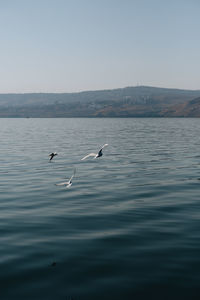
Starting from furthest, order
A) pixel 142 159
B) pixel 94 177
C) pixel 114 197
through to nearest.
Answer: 1. pixel 142 159
2. pixel 94 177
3. pixel 114 197

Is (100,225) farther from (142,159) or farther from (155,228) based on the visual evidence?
(142,159)

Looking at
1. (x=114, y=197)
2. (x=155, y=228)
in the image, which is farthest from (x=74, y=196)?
(x=155, y=228)

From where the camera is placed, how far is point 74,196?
19203 mm

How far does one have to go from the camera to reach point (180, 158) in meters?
36.0

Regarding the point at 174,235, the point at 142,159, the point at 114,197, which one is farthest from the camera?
the point at 142,159

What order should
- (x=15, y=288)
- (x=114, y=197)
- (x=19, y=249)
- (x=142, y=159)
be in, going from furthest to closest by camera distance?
1. (x=142, y=159)
2. (x=114, y=197)
3. (x=19, y=249)
4. (x=15, y=288)

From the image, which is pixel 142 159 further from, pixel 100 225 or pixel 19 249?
pixel 19 249

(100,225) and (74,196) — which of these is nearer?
(100,225)

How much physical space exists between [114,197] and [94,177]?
652 cm

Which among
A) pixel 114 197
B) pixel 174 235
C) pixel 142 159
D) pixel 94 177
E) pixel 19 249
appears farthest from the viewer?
pixel 142 159

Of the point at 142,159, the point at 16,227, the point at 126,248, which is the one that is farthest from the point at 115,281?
the point at 142,159

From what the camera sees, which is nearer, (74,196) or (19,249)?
(19,249)

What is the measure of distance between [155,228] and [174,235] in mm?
1041

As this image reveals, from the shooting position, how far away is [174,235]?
40.5ft
